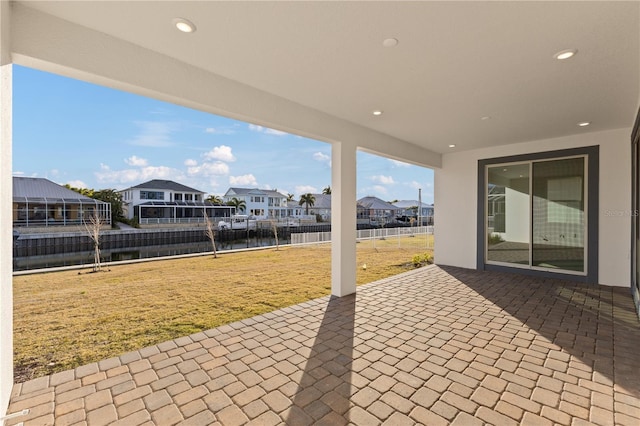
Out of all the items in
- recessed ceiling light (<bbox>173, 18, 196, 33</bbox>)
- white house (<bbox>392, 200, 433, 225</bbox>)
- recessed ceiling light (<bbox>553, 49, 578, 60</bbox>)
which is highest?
recessed ceiling light (<bbox>173, 18, 196, 33</bbox>)

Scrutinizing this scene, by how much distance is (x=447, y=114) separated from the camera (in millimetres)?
4148

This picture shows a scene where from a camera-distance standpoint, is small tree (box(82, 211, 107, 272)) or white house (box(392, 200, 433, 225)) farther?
white house (box(392, 200, 433, 225))

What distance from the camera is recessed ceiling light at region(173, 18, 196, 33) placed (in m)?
2.08

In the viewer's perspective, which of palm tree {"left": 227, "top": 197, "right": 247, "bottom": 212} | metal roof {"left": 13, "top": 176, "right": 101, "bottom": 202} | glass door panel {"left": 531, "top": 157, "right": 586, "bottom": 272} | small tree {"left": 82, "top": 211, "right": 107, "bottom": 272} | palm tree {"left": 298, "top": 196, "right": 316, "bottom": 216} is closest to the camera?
glass door panel {"left": 531, "top": 157, "right": 586, "bottom": 272}

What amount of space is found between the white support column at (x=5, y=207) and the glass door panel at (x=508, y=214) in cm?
740

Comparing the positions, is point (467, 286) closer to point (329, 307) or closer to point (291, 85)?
point (329, 307)

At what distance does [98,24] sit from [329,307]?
3796 millimetres

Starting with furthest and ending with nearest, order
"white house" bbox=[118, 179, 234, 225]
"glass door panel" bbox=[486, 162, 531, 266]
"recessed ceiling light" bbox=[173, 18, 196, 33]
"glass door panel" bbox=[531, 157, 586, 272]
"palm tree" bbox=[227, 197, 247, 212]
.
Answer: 1. "palm tree" bbox=[227, 197, 247, 212]
2. "white house" bbox=[118, 179, 234, 225]
3. "glass door panel" bbox=[486, 162, 531, 266]
4. "glass door panel" bbox=[531, 157, 586, 272]
5. "recessed ceiling light" bbox=[173, 18, 196, 33]

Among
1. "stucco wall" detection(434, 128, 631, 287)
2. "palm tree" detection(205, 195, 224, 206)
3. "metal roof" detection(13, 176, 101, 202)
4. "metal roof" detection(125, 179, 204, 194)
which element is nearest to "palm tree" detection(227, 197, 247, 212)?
"palm tree" detection(205, 195, 224, 206)

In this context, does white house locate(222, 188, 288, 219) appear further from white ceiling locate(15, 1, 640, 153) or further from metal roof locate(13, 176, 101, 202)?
white ceiling locate(15, 1, 640, 153)

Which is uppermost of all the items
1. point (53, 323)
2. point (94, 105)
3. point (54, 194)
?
point (94, 105)

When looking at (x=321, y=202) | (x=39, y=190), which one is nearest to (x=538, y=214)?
(x=39, y=190)

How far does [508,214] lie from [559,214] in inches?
33.8

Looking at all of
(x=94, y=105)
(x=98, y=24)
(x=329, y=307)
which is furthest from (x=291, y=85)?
(x=94, y=105)
